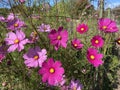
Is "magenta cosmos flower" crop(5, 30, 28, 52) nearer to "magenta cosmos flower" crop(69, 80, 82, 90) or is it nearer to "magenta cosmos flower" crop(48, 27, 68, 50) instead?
"magenta cosmos flower" crop(48, 27, 68, 50)

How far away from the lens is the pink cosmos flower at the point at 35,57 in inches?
71.1

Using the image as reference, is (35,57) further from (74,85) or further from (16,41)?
(74,85)

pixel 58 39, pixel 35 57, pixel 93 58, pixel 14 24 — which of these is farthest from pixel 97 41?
pixel 14 24

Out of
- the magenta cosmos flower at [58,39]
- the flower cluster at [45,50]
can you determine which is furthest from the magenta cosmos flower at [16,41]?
the magenta cosmos flower at [58,39]

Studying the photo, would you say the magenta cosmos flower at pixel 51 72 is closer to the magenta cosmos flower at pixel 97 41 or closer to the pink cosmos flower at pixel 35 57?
the pink cosmos flower at pixel 35 57

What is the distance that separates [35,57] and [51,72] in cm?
12

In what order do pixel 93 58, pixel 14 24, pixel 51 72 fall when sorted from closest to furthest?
pixel 51 72
pixel 93 58
pixel 14 24

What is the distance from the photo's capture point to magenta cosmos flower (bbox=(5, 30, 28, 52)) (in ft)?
6.06

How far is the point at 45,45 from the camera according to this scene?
Answer: 6.66 feet

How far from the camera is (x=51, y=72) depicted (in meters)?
1.78

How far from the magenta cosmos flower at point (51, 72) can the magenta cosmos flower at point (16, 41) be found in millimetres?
159

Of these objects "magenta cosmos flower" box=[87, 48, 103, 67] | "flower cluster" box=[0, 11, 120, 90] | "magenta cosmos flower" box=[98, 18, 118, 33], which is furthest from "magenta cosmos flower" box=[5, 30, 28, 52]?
"magenta cosmos flower" box=[98, 18, 118, 33]

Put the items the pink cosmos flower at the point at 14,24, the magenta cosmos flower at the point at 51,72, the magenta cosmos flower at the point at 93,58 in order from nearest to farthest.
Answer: the magenta cosmos flower at the point at 51,72, the magenta cosmos flower at the point at 93,58, the pink cosmos flower at the point at 14,24

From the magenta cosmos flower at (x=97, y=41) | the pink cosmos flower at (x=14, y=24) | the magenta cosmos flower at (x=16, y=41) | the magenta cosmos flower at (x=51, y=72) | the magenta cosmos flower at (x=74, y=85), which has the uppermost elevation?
the pink cosmos flower at (x=14, y=24)
